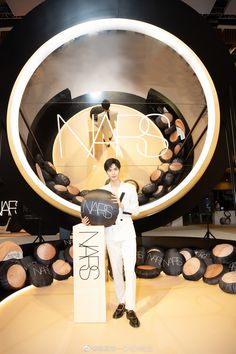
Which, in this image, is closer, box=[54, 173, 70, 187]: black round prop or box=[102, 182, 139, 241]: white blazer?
box=[102, 182, 139, 241]: white blazer

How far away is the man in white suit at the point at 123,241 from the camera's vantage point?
2.39 m

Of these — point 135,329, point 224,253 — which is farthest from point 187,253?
point 135,329

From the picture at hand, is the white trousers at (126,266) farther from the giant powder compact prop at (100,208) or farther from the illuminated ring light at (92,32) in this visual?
the illuminated ring light at (92,32)

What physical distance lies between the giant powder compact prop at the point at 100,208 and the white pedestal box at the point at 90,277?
7cm

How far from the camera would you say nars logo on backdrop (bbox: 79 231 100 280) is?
2.40 meters

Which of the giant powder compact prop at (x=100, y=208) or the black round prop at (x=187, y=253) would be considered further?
the black round prop at (x=187, y=253)

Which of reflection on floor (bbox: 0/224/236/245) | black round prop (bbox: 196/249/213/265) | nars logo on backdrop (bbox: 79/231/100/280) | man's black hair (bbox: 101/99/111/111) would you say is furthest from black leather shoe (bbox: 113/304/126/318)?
reflection on floor (bbox: 0/224/236/245)

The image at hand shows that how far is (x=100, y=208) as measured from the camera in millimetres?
2369

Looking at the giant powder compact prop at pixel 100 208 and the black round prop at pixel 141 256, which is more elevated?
the giant powder compact prop at pixel 100 208

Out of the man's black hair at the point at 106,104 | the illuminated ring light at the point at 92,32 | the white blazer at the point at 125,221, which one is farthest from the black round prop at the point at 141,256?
the man's black hair at the point at 106,104

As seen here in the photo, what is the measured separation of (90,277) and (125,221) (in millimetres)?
497

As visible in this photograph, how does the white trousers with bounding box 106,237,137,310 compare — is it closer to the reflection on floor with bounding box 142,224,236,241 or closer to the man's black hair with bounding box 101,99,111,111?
the man's black hair with bounding box 101,99,111,111

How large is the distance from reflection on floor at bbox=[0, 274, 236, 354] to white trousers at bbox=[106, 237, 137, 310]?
169mm

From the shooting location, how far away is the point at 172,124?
4496 mm
